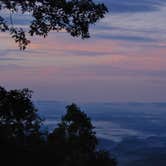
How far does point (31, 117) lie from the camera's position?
6078 centimetres

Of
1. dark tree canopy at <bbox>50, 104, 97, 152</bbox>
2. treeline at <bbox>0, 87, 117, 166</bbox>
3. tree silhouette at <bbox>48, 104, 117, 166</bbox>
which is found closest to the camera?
treeline at <bbox>0, 87, 117, 166</bbox>

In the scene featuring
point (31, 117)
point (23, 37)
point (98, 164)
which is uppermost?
point (23, 37)

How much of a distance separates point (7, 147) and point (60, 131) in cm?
3838

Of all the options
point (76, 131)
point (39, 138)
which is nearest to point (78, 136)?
point (76, 131)

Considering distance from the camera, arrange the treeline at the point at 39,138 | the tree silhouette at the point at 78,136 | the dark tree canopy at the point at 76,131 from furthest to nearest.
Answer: the dark tree canopy at the point at 76,131 < the tree silhouette at the point at 78,136 < the treeline at the point at 39,138

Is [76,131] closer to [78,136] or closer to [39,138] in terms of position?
[78,136]

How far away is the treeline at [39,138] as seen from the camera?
30630 millimetres

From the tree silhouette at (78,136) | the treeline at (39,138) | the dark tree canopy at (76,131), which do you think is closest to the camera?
the treeline at (39,138)

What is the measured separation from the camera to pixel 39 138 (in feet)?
200

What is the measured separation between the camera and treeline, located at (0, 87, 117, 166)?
3063 centimetres

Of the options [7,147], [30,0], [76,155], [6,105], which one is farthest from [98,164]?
[30,0]

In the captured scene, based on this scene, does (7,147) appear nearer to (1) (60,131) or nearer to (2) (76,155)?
(2) (76,155)

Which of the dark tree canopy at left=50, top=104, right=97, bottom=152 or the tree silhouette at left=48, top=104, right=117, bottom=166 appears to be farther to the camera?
the dark tree canopy at left=50, top=104, right=97, bottom=152

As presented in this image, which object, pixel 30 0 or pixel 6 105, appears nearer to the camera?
pixel 30 0
